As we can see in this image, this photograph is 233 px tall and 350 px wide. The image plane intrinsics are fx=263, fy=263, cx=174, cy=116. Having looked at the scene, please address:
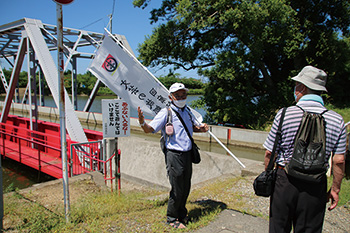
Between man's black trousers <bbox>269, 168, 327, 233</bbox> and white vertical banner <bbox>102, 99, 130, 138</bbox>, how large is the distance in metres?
3.23

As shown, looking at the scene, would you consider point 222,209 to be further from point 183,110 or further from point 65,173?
point 65,173

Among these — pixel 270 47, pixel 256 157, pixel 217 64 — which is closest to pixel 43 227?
pixel 256 157

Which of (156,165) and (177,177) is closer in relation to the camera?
(177,177)

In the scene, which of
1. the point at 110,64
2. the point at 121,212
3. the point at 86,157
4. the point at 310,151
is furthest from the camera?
the point at 86,157

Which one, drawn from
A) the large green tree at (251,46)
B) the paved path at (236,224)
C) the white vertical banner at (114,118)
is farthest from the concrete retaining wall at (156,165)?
the large green tree at (251,46)

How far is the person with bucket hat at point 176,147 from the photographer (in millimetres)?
3160

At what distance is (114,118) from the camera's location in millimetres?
4781

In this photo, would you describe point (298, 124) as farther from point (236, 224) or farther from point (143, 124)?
point (236, 224)

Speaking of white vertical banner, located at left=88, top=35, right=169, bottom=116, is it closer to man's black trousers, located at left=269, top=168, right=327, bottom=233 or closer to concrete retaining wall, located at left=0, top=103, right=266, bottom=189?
concrete retaining wall, located at left=0, top=103, right=266, bottom=189

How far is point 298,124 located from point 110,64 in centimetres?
395

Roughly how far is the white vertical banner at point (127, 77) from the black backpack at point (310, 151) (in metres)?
3.58

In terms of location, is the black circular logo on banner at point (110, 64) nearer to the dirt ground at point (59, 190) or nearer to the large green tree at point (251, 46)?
the dirt ground at point (59, 190)

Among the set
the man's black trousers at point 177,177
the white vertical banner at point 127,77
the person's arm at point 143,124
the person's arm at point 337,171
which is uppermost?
the white vertical banner at point 127,77

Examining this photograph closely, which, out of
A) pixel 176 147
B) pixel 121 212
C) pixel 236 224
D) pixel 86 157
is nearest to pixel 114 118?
pixel 121 212
